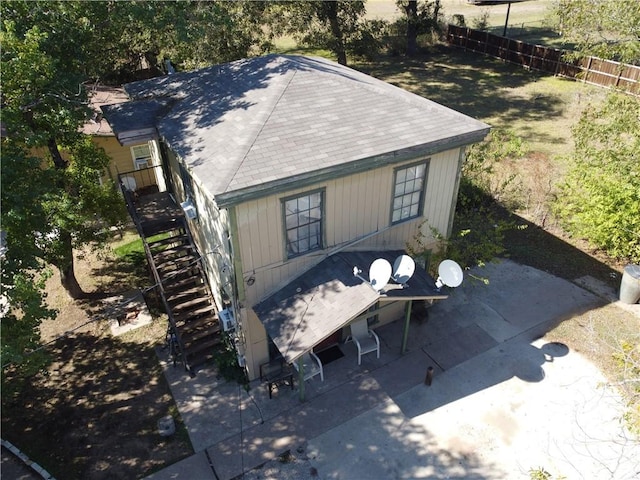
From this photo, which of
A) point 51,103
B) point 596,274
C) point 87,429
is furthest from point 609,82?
point 87,429

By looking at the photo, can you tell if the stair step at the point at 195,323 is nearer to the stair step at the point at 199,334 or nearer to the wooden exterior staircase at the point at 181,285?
the wooden exterior staircase at the point at 181,285

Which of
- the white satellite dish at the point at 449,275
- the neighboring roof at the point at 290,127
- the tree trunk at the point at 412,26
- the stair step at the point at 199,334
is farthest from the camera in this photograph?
the tree trunk at the point at 412,26

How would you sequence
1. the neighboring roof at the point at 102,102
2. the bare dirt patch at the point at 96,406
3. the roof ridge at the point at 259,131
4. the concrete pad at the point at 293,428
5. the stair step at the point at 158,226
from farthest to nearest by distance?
the neighboring roof at the point at 102,102 < the stair step at the point at 158,226 < the bare dirt patch at the point at 96,406 < the concrete pad at the point at 293,428 < the roof ridge at the point at 259,131

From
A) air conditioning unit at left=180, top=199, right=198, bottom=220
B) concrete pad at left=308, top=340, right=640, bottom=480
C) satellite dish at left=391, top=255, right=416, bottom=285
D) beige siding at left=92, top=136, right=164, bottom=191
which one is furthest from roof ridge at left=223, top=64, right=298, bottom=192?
beige siding at left=92, top=136, right=164, bottom=191

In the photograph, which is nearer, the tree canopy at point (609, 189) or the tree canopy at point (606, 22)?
the tree canopy at point (609, 189)

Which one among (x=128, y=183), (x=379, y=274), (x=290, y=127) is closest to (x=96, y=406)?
(x=128, y=183)

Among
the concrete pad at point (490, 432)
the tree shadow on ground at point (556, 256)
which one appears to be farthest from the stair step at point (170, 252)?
the tree shadow on ground at point (556, 256)

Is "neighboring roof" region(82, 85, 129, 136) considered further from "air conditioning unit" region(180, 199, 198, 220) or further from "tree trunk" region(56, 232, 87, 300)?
"air conditioning unit" region(180, 199, 198, 220)

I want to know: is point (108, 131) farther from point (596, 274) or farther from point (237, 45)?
point (596, 274)
